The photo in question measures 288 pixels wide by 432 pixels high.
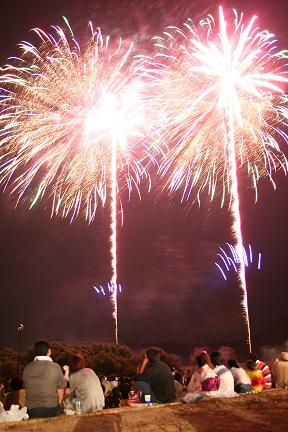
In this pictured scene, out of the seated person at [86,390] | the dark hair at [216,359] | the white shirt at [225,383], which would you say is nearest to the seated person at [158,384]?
the white shirt at [225,383]

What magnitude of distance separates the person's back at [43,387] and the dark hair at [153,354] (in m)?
2.36

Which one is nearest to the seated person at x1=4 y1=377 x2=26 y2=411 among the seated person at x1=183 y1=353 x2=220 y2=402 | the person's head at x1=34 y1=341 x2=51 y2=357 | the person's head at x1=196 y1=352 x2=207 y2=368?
the person's head at x1=34 y1=341 x2=51 y2=357

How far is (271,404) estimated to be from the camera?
7.11 m

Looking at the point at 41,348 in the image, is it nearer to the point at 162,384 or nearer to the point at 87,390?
the point at 87,390

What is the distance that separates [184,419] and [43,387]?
81.5 inches

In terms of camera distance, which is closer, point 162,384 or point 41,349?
point 41,349

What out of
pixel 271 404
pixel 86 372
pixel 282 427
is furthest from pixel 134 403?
pixel 282 427

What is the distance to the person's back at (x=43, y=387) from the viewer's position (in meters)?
7.01

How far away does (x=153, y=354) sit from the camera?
9227 mm

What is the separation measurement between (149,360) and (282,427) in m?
4.20

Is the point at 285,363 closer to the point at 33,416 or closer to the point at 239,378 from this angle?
the point at 239,378

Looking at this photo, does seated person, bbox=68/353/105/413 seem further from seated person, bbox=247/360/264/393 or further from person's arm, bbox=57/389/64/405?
seated person, bbox=247/360/264/393

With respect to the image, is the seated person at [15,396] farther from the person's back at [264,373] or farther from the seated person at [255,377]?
the person's back at [264,373]

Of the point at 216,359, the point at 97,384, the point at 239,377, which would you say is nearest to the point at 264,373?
the point at 239,377
